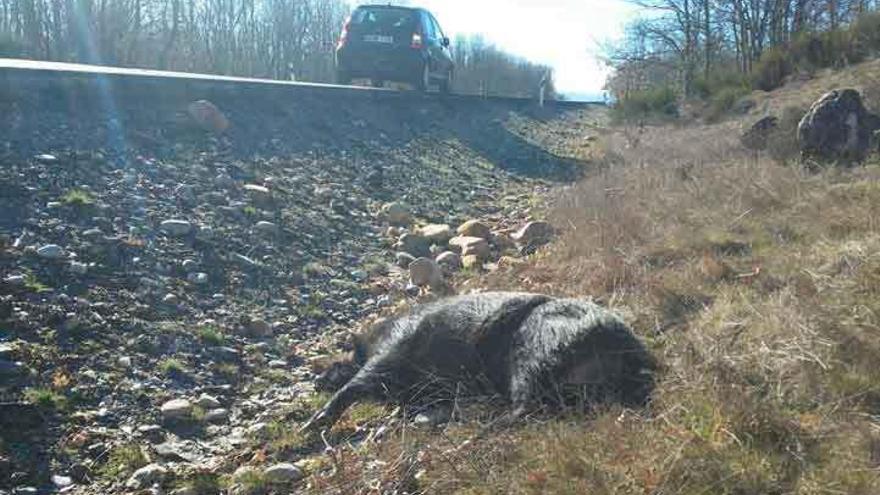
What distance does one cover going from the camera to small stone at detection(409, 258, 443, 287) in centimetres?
672

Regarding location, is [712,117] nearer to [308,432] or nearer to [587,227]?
[587,227]

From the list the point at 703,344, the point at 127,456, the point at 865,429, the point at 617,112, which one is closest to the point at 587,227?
the point at 703,344

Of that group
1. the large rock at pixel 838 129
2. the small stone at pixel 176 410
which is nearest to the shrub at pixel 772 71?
the large rock at pixel 838 129

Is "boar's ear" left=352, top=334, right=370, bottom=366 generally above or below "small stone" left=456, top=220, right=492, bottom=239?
below

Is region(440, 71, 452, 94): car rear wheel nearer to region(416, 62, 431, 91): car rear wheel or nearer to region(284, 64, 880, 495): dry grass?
region(416, 62, 431, 91): car rear wheel

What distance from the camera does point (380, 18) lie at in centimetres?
1491

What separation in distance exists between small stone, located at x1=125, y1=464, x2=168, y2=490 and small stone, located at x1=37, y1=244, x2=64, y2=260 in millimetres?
2140

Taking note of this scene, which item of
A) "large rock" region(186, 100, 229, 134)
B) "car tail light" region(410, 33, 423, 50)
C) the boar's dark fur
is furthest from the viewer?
"car tail light" region(410, 33, 423, 50)

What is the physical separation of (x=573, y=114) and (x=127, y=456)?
71.8ft

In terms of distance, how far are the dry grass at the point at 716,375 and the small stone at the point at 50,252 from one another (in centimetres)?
265

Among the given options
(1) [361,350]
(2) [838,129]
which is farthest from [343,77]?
(1) [361,350]

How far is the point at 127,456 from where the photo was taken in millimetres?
3781

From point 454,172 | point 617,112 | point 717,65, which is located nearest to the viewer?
point 454,172

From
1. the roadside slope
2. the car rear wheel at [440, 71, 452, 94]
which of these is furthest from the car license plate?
the roadside slope
